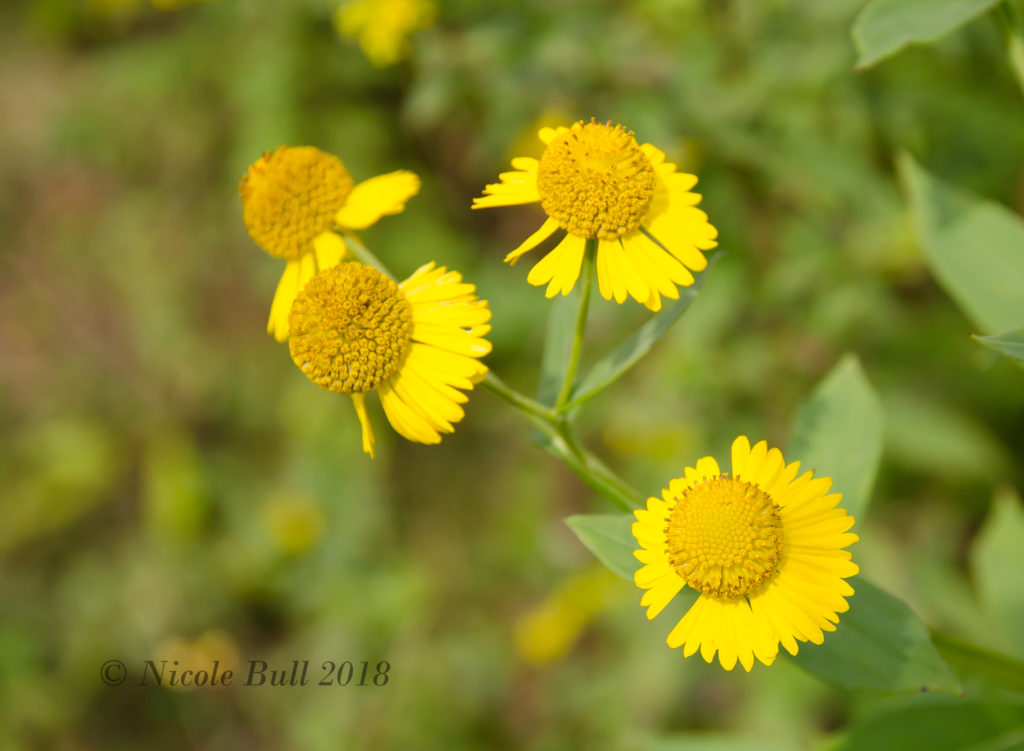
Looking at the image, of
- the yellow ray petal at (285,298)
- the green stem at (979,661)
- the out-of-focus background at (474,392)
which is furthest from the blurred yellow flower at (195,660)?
the green stem at (979,661)

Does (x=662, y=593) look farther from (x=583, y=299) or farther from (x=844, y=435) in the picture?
(x=844, y=435)

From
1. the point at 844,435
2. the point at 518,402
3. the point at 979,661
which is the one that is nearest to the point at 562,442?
the point at 518,402

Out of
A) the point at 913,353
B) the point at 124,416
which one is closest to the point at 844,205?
the point at 913,353

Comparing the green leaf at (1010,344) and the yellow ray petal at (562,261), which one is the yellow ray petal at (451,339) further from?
the green leaf at (1010,344)

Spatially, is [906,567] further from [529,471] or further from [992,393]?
[529,471]

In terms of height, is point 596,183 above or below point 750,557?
above
